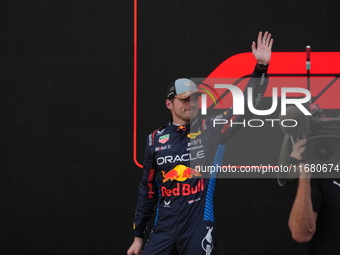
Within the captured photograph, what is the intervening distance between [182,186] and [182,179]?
42 mm

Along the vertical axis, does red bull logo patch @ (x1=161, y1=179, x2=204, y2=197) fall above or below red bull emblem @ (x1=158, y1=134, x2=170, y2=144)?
below

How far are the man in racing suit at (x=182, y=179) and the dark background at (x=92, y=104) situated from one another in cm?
116

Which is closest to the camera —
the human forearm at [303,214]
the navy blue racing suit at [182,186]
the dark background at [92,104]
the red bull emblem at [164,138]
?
the human forearm at [303,214]

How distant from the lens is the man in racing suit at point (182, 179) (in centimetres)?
287

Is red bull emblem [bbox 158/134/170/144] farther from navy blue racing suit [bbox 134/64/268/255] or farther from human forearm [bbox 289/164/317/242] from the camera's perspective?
human forearm [bbox 289/164/317/242]

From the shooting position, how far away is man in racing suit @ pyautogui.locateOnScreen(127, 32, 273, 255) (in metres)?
2.87

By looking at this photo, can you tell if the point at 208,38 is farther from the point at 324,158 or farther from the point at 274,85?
the point at 324,158

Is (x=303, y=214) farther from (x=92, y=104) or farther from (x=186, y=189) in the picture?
(x=92, y=104)

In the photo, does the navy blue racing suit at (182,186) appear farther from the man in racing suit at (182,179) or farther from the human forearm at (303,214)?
the human forearm at (303,214)

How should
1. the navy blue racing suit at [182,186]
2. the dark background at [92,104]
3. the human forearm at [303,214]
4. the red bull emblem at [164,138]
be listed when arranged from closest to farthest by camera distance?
the human forearm at [303,214], the navy blue racing suit at [182,186], the red bull emblem at [164,138], the dark background at [92,104]

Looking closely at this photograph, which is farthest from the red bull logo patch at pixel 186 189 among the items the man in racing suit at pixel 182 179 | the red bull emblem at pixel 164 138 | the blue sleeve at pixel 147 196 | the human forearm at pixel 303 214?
the human forearm at pixel 303 214

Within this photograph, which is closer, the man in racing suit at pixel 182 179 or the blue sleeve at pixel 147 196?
the man in racing suit at pixel 182 179

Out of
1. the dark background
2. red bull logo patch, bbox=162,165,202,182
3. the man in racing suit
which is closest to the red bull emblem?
the man in racing suit

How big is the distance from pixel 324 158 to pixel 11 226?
10.4 feet
